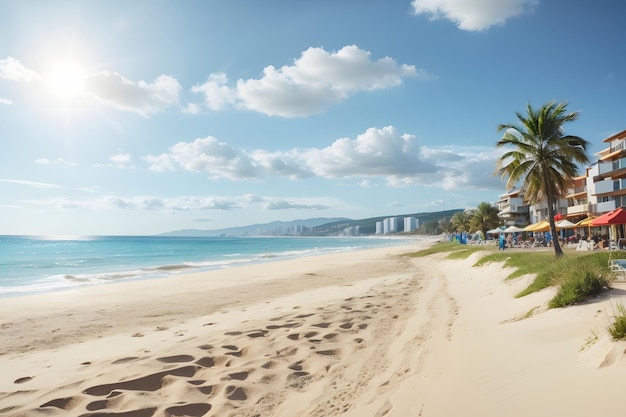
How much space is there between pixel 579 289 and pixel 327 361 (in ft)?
15.8

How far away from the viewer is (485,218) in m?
76.0

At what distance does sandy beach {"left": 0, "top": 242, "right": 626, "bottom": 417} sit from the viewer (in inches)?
170

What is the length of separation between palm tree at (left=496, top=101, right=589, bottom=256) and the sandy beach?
12644 mm

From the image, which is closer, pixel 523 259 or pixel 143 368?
pixel 143 368

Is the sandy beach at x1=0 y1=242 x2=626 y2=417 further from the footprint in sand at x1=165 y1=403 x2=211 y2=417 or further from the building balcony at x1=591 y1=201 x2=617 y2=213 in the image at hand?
the building balcony at x1=591 y1=201 x2=617 y2=213

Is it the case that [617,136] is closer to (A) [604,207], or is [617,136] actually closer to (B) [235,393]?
(A) [604,207]

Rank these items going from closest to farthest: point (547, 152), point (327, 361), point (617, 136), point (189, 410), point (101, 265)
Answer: point (189, 410), point (327, 361), point (547, 152), point (101, 265), point (617, 136)

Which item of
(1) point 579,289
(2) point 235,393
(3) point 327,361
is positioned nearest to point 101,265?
(3) point 327,361

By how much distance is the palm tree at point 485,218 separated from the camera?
250 ft

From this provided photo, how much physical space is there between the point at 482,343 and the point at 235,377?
393 cm

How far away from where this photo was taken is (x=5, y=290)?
21.6 metres

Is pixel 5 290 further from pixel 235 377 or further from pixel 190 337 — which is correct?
pixel 235 377

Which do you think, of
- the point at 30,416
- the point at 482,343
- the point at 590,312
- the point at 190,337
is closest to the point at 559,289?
the point at 590,312

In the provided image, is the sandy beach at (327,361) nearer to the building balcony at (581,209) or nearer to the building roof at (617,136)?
the building balcony at (581,209)
